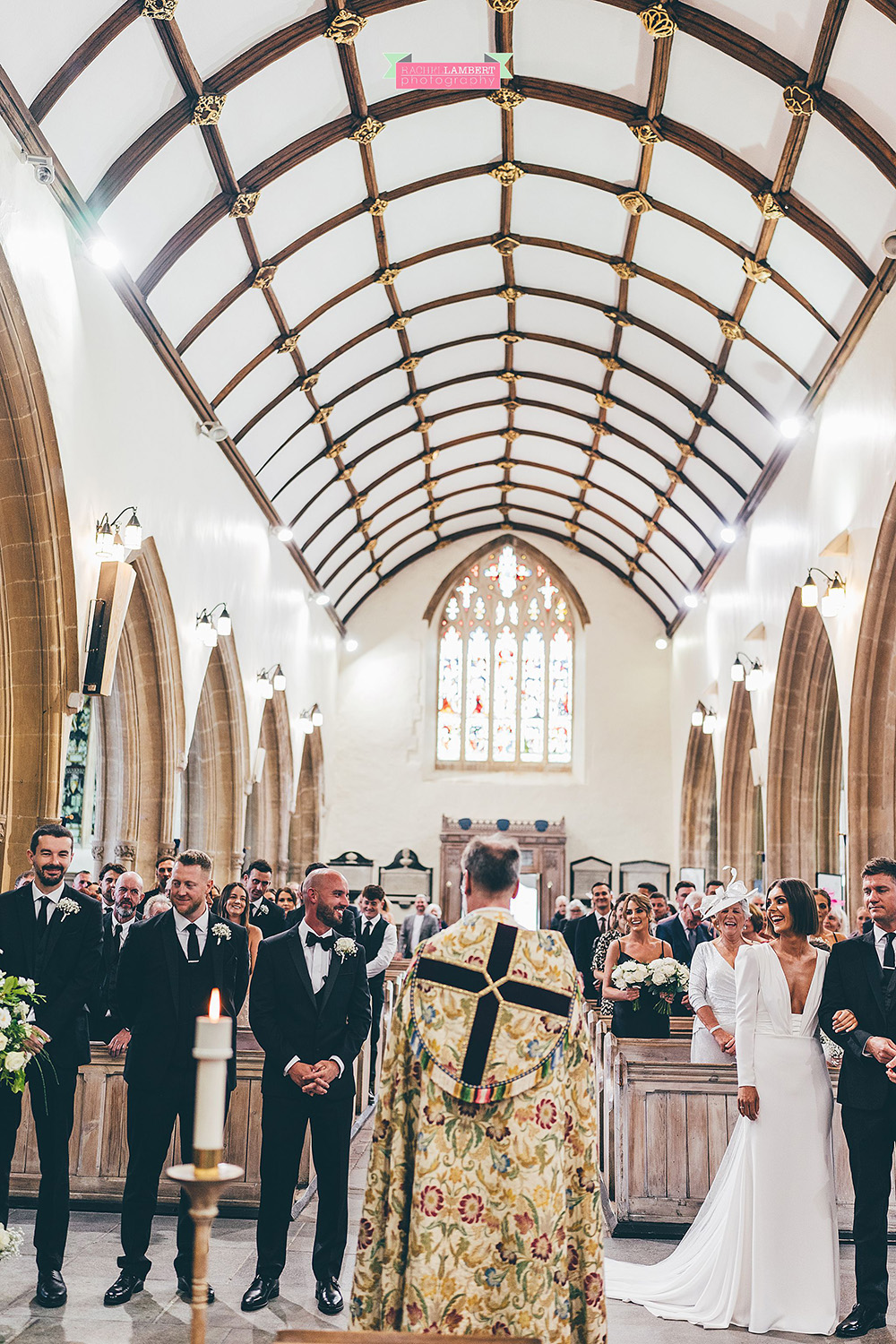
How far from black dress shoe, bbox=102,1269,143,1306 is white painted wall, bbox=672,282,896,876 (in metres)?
6.55

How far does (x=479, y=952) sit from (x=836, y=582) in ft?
25.0

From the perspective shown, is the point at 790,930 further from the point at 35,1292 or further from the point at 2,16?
the point at 2,16

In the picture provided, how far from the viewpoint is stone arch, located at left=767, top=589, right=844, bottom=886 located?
38.1ft

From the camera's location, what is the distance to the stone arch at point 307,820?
18.5m

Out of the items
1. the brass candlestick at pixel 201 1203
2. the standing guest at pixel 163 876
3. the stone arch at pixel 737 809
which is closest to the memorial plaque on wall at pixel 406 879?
the stone arch at pixel 737 809

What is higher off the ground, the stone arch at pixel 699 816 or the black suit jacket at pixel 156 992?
the stone arch at pixel 699 816

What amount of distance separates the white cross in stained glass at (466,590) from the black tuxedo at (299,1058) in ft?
53.0

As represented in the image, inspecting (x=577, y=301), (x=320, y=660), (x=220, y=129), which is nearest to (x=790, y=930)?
(x=220, y=129)

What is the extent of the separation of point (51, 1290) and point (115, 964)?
1.96m

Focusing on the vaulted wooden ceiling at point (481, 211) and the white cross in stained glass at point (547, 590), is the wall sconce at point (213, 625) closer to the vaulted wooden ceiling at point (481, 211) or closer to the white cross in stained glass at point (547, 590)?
the vaulted wooden ceiling at point (481, 211)

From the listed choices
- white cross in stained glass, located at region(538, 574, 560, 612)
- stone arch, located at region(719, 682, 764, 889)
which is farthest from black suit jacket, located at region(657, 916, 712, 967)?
white cross in stained glass, located at region(538, 574, 560, 612)

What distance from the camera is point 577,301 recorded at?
12.6 m

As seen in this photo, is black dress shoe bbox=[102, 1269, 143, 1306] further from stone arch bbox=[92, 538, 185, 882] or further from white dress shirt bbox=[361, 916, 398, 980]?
stone arch bbox=[92, 538, 185, 882]

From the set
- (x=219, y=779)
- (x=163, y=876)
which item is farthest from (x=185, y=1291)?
(x=219, y=779)
